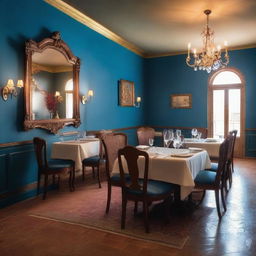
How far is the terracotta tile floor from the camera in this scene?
95.7 inches

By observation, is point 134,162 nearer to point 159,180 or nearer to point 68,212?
point 159,180

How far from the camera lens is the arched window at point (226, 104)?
7457 millimetres

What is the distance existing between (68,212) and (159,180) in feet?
4.19

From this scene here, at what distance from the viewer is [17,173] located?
388cm

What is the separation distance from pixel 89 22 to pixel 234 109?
4626 mm

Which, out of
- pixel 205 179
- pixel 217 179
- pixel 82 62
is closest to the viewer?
pixel 217 179

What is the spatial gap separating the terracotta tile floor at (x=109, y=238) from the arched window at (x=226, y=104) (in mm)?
4364

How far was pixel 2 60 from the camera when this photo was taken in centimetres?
364

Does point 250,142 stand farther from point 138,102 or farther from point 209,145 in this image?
point 138,102

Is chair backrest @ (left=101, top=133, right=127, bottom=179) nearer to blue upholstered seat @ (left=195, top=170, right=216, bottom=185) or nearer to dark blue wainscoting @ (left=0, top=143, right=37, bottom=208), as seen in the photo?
blue upholstered seat @ (left=195, top=170, right=216, bottom=185)

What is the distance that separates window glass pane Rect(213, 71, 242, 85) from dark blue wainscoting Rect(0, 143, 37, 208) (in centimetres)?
571

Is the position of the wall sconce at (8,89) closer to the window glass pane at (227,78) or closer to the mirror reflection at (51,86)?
the mirror reflection at (51,86)

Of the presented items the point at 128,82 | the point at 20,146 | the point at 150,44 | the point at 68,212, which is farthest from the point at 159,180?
the point at 150,44

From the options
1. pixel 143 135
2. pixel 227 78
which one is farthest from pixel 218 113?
pixel 143 135
